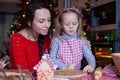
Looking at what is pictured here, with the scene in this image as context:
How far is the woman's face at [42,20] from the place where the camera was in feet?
4.75

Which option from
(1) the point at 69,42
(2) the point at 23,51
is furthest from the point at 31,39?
(1) the point at 69,42

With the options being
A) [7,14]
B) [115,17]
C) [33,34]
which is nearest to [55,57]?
[33,34]

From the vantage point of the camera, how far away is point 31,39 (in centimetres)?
162

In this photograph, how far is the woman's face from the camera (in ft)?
4.75

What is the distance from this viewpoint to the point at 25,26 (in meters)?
1.64

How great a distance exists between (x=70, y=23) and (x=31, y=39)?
30cm

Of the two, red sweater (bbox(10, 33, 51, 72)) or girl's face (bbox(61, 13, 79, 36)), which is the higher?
girl's face (bbox(61, 13, 79, 36))

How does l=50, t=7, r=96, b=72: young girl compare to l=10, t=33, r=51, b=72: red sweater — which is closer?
l=10, t=33, r=51, b=72: red sweater

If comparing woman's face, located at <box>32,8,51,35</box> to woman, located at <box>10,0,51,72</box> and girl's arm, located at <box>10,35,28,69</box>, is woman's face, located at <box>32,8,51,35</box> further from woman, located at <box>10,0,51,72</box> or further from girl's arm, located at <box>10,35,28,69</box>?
girl's arm, located at <box>10,35,28,69</box>

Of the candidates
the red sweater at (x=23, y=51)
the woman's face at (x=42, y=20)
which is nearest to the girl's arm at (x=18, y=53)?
the red sweater at (x=23, y=51)

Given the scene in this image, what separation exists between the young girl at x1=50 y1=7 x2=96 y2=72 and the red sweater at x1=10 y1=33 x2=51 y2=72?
0.38 feet

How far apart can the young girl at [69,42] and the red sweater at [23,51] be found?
116 mm

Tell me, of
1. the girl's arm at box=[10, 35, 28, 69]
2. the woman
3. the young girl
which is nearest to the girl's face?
the young girl

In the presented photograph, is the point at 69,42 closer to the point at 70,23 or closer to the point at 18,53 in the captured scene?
the point at 70,23
